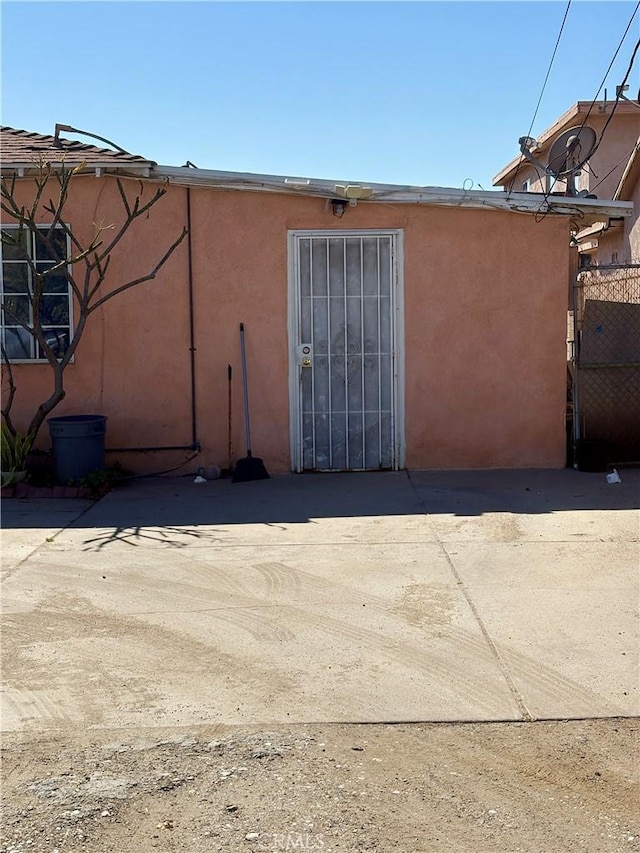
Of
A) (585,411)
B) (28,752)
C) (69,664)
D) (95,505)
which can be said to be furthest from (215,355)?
(28,752)

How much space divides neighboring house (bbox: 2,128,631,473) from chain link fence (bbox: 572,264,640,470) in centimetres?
31

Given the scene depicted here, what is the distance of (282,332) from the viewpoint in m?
10.1

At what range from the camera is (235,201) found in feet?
33.1

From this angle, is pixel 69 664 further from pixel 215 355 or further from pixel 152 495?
pixel 215 355

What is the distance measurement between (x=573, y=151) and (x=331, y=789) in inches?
322

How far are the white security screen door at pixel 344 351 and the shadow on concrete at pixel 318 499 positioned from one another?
327 millimetres

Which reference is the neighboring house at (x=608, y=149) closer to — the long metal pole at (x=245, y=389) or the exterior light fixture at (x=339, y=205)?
the exterior light fixture at (x=339, y=205)

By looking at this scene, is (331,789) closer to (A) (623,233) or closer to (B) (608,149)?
(A) (623,233)

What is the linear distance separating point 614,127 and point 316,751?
1811 centimetres

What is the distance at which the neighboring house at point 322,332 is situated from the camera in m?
10.1

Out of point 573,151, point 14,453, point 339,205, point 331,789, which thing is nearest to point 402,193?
point 339,205

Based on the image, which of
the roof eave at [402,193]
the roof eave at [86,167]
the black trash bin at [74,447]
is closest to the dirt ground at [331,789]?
the black trash bin at [74,447]

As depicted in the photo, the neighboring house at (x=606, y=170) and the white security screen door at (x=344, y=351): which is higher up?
the neighboring house at (x=606, y=170)

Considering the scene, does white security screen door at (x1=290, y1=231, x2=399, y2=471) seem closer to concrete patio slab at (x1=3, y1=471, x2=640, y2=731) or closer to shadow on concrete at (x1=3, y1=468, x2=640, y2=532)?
shadow on concrete at (x1=3, y1=468, x2=640, y2=532)
